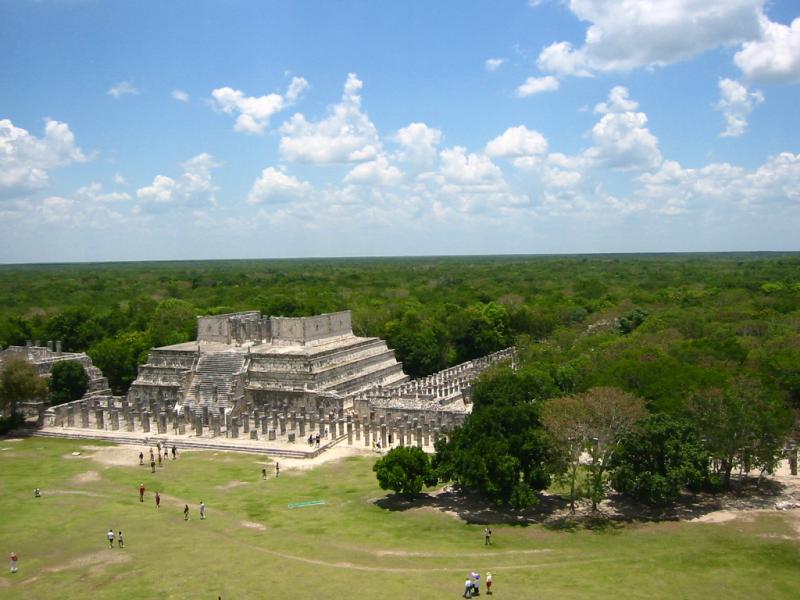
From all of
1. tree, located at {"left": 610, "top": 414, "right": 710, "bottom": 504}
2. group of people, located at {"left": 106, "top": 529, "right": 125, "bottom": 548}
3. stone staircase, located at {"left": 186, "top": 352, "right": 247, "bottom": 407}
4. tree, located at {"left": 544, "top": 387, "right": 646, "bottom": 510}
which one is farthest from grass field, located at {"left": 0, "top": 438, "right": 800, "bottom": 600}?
stone staircase, located at {"left": 186, "top": 352, "right": 247, "bottom": 407}

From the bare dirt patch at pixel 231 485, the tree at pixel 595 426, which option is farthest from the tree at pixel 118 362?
the tree at pixel 595 426

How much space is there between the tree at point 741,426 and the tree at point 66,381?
3931 cm

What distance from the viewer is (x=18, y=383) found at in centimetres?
4294

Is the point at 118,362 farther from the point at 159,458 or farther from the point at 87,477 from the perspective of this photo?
the point at 87,477

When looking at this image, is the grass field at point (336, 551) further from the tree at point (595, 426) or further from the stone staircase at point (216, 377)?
the stone staircase at point (216, 377)

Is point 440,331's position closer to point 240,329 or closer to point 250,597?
point 240,329

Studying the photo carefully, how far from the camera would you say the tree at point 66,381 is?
158ft

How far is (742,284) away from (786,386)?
75.1 metres

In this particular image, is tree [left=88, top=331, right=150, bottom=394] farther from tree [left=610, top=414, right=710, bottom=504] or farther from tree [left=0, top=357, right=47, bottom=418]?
tree [left=610, top=414, right=710, bottom=504]

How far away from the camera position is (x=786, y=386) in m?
36.2

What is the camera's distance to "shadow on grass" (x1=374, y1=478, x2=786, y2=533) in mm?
27203

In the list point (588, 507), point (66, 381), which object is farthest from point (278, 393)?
point (588, 507)

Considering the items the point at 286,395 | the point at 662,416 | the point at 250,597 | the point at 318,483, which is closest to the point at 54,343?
the point at 286,395

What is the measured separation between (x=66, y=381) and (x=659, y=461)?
3886 centimetres
